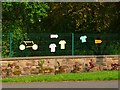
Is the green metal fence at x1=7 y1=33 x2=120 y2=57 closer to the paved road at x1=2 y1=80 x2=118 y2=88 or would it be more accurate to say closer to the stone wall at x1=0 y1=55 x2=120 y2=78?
the stone wall at x1=0 y1=55 x2=120 y2=78

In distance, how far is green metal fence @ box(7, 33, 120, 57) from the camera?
1972cm

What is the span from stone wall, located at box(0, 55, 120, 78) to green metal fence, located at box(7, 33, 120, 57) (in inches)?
30.1

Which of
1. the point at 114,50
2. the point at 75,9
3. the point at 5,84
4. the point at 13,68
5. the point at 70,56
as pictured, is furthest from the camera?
the point at 75,9

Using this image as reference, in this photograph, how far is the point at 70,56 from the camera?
19531 millimetres

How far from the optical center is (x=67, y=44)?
20375mm

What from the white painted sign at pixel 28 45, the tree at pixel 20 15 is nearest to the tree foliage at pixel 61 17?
the tree at pixel 20 15

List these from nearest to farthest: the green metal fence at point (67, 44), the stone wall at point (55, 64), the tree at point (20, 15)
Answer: the stone wall at point (55, 64) < the green metal fence at point (67, 44) < the tree at point (20, 15)

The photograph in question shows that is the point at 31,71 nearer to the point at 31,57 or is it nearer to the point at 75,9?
the point at 31,57

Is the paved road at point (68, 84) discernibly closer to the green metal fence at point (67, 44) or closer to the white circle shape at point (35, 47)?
the green metal fence at point (67, 44)

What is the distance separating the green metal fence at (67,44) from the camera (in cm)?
1972

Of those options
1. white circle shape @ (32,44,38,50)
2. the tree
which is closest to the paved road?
white circle shape @ (32,44,38,50)

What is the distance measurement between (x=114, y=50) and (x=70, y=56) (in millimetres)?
2688

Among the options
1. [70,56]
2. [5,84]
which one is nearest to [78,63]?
[70,56]

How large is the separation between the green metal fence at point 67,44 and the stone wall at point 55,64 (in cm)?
77
